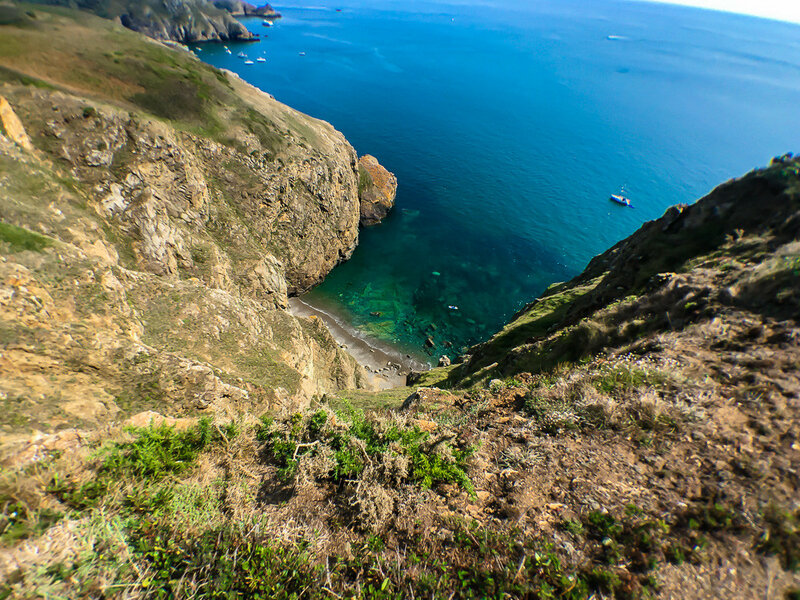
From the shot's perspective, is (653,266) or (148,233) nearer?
(653,266)

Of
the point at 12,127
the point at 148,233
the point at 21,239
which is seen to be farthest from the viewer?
the point at 148,233

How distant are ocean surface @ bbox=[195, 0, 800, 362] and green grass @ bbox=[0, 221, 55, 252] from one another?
33.4m

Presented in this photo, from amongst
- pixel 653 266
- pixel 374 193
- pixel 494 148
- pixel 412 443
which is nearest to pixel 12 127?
pixel 412 443

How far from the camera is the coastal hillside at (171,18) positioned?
125875 mm

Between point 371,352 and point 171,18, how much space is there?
181m

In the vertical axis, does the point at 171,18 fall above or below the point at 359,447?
below

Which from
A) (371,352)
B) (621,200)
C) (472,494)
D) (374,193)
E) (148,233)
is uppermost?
(472,494)

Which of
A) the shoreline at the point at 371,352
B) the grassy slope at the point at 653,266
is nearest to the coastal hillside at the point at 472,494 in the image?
the grassy slope at the point at 653,266

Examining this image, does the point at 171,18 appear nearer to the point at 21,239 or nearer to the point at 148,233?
the point at 148,233

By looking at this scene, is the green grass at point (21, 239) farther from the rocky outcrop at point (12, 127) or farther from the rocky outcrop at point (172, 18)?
the rocky outcrop at point (172, 18)

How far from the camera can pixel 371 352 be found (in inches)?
1751

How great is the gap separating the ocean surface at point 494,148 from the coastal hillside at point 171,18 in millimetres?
11224

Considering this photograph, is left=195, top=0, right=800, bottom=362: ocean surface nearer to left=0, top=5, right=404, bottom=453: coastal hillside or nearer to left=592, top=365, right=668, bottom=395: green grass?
left=0, top=5, right=404, bottom=453: coastal hillside

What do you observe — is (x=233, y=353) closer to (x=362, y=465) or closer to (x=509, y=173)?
(x=362, y=465)
